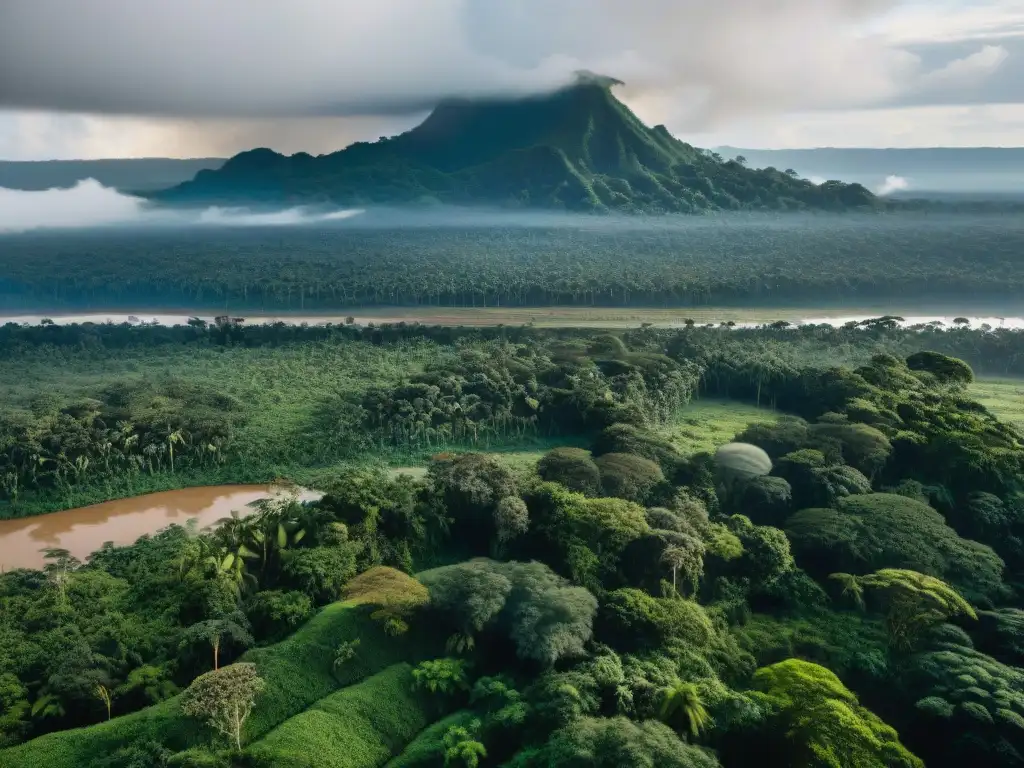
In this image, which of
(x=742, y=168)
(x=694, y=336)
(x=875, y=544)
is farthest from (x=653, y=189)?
(x=875, y=544)

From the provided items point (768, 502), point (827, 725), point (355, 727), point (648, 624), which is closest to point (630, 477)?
point (768, 502)

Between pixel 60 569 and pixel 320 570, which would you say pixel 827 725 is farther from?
pixel 60 569

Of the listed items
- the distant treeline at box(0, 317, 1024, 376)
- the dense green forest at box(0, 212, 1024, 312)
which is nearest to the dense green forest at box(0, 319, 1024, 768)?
the distant treeline at box(0, 317, 1024, 376)

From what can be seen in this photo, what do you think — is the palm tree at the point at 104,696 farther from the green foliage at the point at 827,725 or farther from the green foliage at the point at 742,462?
the green foliage at the point at 742,462

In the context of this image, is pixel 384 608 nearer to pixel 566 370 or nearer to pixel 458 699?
pixel 458 699

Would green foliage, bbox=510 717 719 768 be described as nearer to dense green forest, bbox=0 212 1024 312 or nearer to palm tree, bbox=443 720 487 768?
palm tree, bbox=443 720 487 768

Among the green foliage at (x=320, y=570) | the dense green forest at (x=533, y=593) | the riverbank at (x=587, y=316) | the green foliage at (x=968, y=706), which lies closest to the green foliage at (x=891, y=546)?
the dense green forest at (x=533, y=593)

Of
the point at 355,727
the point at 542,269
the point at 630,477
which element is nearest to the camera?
the point at 355,727
